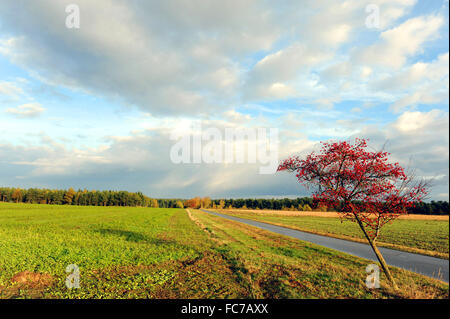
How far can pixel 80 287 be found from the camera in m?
8.94

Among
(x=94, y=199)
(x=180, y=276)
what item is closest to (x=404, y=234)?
(x=180, y=276)

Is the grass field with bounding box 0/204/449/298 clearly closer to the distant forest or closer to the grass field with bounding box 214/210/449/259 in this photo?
the grass field with bounding box 214/210/449/259

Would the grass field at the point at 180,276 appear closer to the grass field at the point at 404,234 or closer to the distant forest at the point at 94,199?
the grass field at the point at 404,234

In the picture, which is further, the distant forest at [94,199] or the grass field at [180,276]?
the distant forest at [94,199]

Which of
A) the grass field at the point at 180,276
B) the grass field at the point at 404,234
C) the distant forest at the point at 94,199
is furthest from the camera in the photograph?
the distant forest at the point at 94,199

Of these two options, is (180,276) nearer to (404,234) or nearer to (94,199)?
(404,234)

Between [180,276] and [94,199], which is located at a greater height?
[180,276]

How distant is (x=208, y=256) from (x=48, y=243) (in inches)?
501

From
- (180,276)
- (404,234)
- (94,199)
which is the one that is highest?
(180,276)

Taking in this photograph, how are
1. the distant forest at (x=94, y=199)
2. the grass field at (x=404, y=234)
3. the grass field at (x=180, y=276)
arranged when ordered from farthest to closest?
the distant forest at (x=94, y=199) < the grass field at (x=404, y=234) < the grass field at (x=180, y=276)

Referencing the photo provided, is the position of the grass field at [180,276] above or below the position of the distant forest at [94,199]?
above

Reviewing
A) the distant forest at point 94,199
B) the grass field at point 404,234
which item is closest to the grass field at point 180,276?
the grass field at point 404,234
